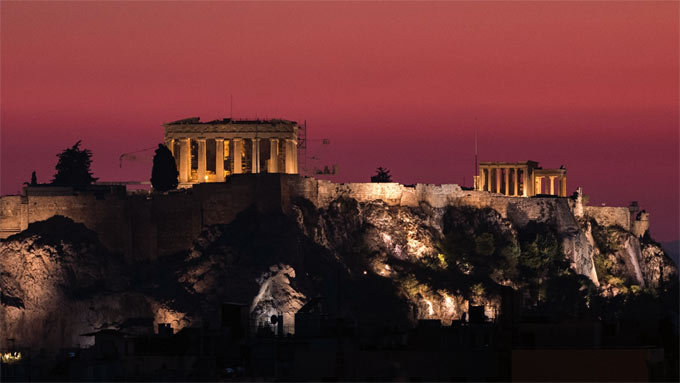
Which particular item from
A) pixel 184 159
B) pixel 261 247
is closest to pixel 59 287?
pixel 261 247

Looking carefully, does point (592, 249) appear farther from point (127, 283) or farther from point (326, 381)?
point (326, 381)

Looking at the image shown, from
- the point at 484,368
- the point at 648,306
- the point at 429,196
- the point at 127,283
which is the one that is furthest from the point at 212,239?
the point at 484,368

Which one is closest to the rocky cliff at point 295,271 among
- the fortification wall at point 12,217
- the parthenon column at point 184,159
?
the fortification wall at point 12,217

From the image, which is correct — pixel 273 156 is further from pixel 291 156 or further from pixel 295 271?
pixel 295 271

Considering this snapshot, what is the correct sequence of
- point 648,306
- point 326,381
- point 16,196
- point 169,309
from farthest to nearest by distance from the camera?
1. point 648,306
2. point 16,196
3. point 169,309
4. point 326,381

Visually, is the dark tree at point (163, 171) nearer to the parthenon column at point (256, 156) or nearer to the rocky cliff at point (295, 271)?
the parthenon column at point (256, 156)

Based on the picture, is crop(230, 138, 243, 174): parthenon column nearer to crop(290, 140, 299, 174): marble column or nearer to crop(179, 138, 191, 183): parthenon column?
crop(179, 138, 191, 183): parthenon column
